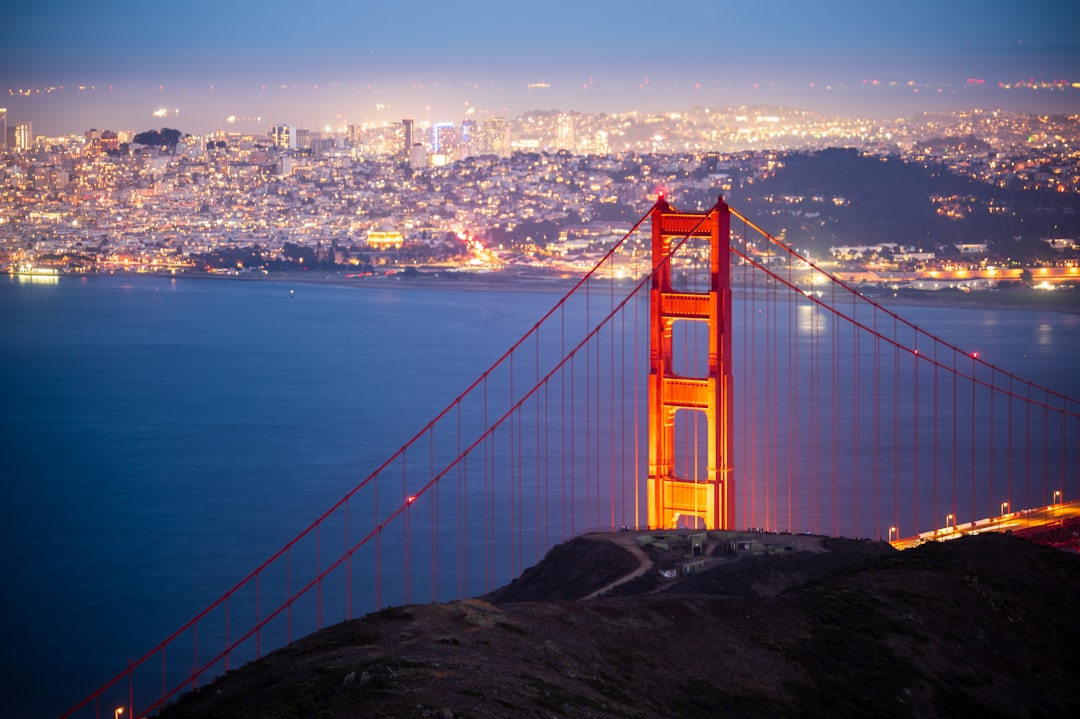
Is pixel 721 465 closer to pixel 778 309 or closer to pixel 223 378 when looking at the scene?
pixel 223 378

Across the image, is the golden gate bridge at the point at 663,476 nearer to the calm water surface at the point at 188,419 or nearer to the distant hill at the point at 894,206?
the calm water surface at the point at 188,419

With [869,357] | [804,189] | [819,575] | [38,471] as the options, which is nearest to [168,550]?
[38,471]

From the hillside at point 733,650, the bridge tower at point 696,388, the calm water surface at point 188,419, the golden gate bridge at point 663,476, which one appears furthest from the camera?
the calm water surface at point 188,419

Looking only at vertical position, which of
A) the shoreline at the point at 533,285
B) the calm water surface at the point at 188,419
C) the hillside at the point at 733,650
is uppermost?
the hillside at the point at 733,650

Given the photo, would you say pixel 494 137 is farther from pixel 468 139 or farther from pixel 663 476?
pixel 663 476

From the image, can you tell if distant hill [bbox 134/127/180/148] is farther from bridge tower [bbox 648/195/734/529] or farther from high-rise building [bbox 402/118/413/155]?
bridge tower [bbox 648/195/734/529]

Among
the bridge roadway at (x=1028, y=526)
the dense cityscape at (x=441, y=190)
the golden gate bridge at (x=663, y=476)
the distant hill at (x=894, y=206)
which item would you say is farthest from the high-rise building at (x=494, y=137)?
the bridge roadway at (x=1028, y=526)
